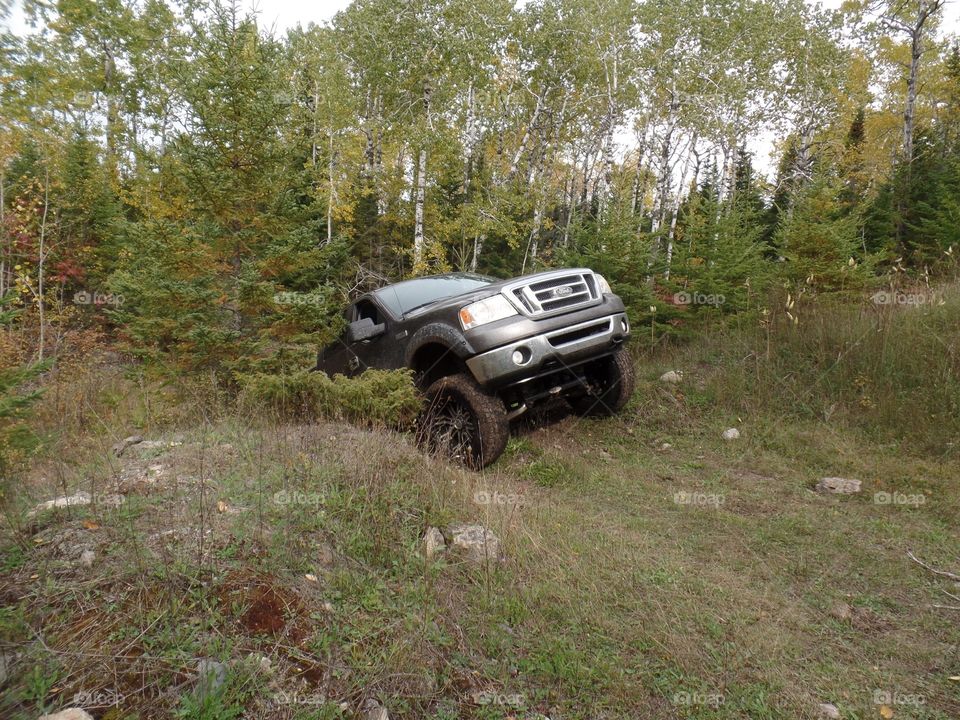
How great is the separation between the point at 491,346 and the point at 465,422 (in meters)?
0.77

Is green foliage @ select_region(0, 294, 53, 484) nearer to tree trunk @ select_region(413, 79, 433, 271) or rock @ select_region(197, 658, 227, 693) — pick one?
rock @ select_region(197, 658, 227, 693)

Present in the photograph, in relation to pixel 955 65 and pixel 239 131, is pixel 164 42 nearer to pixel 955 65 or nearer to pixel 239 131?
pixel 239 131

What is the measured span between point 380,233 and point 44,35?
1603cm

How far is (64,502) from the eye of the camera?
3383mm

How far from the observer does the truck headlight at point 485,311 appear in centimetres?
472

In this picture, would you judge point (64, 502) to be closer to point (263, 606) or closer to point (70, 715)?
point (263, 606)

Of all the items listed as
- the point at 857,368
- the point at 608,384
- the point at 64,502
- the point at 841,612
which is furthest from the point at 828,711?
the point at 857,368

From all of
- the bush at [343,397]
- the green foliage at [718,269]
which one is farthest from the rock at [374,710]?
the green foliage at [718,269]

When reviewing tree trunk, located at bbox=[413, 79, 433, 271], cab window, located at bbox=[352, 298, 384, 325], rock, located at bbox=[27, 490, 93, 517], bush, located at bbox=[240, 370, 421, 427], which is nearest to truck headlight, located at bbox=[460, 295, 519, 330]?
bush, located at bbox=[240, 370, 421, 427]

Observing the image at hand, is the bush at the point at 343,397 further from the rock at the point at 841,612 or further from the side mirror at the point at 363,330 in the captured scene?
the rock at the point at 841,612

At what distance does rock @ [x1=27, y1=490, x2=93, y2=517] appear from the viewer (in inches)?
128

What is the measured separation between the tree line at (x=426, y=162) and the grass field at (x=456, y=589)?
7.60 feet

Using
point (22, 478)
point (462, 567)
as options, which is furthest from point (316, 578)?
point (22, 478)

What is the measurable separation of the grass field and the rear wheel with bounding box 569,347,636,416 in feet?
4.23
